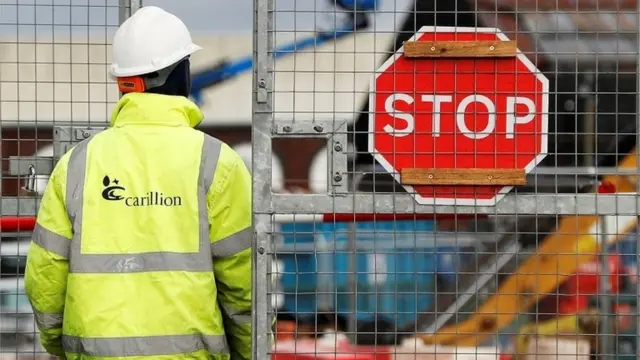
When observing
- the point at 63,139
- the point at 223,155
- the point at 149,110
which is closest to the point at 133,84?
the point at 149,110

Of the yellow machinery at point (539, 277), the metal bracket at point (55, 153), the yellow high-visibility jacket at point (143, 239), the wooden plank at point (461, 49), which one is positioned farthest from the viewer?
the yellow machinery at point (539, 277)

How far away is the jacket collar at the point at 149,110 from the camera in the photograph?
3213 mm

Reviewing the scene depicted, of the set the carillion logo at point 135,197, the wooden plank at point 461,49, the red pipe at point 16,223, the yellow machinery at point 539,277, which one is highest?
the wooden plank at point 461,49

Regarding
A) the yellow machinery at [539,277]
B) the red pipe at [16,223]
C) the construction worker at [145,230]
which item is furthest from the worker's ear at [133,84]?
the yellow machinery at [539,277]

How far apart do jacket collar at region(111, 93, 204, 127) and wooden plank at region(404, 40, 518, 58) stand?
67cm

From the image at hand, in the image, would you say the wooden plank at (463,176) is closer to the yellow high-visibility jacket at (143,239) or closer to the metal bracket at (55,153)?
the yellow high-visibility jacket at (143,239)

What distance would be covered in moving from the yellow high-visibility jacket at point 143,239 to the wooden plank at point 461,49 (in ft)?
1.92

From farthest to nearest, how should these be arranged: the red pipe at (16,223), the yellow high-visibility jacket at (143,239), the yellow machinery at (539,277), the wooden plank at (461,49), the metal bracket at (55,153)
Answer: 1. the yellow machinery at (539,277)
2. the red pipe at (16,223)
3. the metal bracket at (55,153)
4. the wooden plank at (461,49)
5. the yellow high-visibility jacket at (143,239)

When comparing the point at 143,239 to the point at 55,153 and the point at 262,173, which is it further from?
the point at 55,153

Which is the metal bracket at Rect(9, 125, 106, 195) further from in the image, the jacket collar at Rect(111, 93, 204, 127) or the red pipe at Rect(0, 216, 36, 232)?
the jacket collar at Rect(111, 93, 204, 127)

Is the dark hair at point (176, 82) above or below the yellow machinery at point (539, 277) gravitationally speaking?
above

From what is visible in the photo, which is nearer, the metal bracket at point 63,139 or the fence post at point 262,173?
the fence post at point 262,173

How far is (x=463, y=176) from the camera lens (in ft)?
10.5

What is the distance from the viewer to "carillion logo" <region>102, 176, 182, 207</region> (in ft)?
10.2
